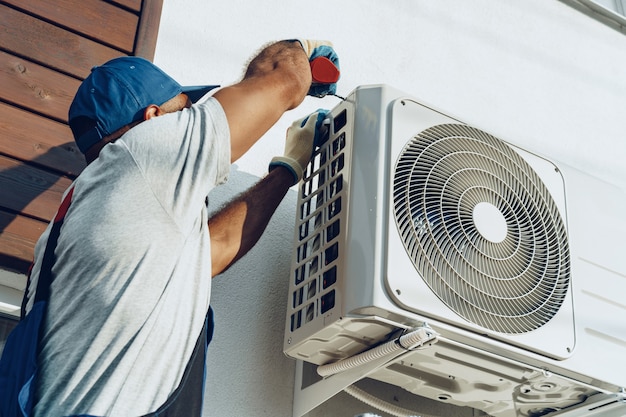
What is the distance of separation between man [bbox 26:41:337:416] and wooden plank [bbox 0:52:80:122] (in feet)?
0.95

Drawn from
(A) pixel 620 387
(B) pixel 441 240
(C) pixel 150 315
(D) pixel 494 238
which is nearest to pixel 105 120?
(C) pixel 150 315

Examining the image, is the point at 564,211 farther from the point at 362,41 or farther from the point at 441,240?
the point at 362,41

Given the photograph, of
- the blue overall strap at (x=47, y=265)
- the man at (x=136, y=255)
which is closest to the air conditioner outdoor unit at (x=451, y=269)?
the man at (x=136, y=255)

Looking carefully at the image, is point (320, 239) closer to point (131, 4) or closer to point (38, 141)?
point (38, 141)

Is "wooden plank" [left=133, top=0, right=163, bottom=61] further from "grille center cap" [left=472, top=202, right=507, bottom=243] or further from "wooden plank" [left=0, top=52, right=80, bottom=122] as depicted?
"grille center cap" [left=472, top=202, right=507, bottom=243]

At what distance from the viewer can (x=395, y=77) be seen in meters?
2.54

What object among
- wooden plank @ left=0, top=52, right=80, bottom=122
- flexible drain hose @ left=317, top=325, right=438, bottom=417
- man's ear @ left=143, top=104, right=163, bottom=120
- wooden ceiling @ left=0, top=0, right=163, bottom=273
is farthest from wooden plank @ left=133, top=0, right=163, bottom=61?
flexible drain hose @ left=317, top=325, right=438, bottom=417

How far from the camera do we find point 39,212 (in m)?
1.87

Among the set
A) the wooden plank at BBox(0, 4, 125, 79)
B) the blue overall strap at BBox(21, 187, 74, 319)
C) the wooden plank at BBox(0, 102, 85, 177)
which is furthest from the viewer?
the wooden plank at BBox(0, 4, 125, 79)

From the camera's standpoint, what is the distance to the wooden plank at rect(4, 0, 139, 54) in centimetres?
209

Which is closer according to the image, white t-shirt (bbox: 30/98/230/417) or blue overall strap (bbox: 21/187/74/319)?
white t-shirt (bbox: 30/98/230/417)

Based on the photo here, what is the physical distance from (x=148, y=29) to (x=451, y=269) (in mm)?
1093

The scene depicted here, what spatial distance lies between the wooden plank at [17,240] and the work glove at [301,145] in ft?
1.97

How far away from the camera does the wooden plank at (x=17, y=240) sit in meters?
1.80
